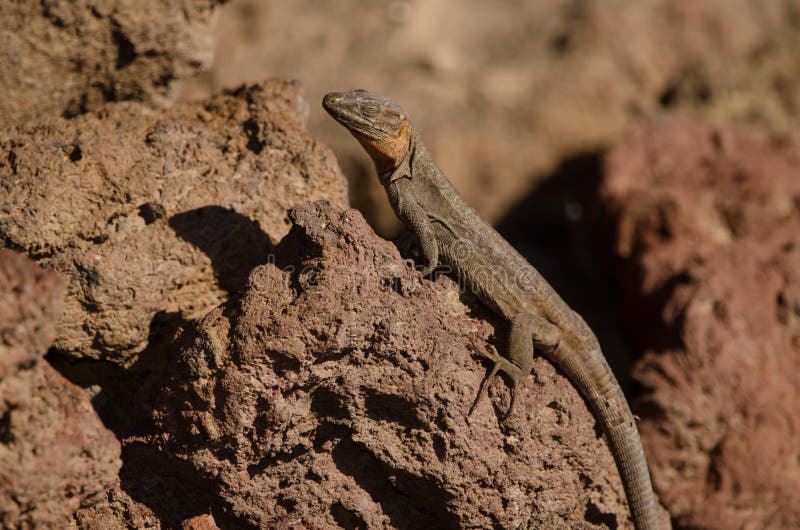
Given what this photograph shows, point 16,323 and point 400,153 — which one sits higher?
point 400,153

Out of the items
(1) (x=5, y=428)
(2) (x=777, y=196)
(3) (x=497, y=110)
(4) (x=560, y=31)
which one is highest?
(4) (x=560, y=31)

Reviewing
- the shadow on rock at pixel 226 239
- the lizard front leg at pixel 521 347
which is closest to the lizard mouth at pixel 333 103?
the shadow on rock at pixel 226 239

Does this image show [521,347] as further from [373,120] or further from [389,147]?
[373,120]

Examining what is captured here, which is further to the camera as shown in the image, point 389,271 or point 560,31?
point 560,31

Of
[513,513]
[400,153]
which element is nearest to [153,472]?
Result: [513,513]

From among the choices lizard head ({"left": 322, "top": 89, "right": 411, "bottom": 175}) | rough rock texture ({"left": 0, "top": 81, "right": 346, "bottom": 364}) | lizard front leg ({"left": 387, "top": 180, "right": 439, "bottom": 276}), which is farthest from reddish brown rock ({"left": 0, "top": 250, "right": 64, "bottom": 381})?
lizard head ({"left": 322, "top": 89, "right": 411, "bottom": 175})

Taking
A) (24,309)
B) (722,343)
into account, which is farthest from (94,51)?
(722,343)

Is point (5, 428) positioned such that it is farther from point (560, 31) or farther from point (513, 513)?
point (560, 31)
